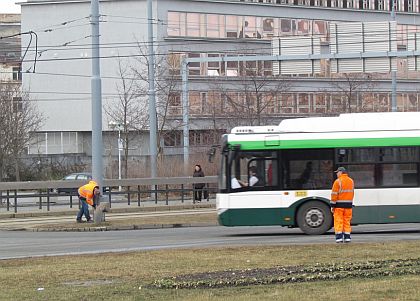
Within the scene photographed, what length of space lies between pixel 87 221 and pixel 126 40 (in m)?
39.1

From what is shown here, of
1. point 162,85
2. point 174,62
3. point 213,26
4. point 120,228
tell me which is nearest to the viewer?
point 120,228

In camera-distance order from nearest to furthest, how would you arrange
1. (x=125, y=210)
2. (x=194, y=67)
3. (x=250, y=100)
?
(x=125, y=210) < (x=250, y=100) < (x=194, y=67)

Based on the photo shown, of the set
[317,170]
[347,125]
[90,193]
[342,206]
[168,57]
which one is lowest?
[342,206]

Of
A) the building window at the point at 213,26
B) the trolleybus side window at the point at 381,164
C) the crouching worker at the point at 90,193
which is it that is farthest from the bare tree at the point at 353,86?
the trolleybus side window at the point at 381,164

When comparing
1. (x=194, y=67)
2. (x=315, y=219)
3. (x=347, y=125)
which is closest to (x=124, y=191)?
(x=347, y=125)

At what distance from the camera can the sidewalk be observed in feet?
94.7

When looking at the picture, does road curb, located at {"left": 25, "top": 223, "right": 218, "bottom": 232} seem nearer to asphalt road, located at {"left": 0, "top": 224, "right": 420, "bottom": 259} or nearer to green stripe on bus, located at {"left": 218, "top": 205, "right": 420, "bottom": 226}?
asphalt road, located at {"left": 0, "top": 224, "right": 420, "bottom": 259}

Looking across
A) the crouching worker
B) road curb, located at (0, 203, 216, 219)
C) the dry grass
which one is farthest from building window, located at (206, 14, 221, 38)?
the dry grass

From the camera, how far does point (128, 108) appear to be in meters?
64.0

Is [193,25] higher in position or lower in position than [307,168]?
higher

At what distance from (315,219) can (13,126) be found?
35152 mm

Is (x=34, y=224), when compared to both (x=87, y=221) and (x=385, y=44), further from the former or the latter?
(x=385, y=44)

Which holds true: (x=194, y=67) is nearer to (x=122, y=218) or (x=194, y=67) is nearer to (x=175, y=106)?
(x=175, y=106)

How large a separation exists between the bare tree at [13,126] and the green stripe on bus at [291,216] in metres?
30.0
